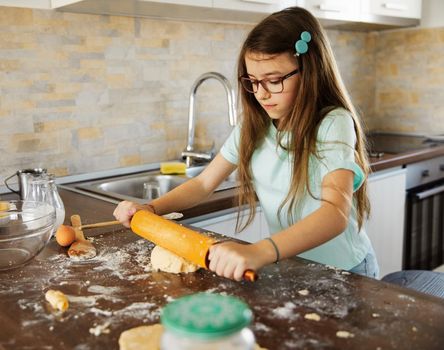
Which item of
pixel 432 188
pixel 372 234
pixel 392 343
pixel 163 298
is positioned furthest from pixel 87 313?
pixel 432 188

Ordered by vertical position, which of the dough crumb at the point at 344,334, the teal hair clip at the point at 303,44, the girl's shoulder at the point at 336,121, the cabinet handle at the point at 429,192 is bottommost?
the cabinet handle at the point at 429,192

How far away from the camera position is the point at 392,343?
0.72 m

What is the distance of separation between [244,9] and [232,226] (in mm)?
807

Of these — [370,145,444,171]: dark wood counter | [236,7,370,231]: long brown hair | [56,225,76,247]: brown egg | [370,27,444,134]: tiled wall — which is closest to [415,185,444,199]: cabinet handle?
[370,145,444,171]: dark wood counter

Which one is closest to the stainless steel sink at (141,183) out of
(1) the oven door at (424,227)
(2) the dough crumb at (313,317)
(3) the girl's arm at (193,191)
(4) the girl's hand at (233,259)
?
(3) the girl's arm at (193,191)

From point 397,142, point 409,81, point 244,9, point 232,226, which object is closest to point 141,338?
point 232,226

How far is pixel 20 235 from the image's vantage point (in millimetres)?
1055

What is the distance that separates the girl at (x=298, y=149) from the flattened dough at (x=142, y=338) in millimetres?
270

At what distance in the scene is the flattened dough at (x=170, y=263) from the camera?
99 centimetres

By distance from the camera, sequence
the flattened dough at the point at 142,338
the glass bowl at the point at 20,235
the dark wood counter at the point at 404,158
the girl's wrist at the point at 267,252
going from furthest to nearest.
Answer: the dark wood counter at the point at 404,158
the glass bowl at the point at 20,235
the girl's wrist at the point at 267,252
the flattened dough at the point at 142,338

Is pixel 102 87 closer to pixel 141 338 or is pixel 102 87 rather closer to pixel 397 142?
pixel 141 338

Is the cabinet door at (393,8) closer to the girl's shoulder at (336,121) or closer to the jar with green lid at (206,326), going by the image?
the girl's shoulder at (336,121)

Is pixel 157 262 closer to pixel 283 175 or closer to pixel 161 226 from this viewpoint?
pixel 161 226

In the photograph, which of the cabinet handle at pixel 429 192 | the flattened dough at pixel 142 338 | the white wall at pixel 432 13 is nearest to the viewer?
the flattened dough at pixel 142 338
